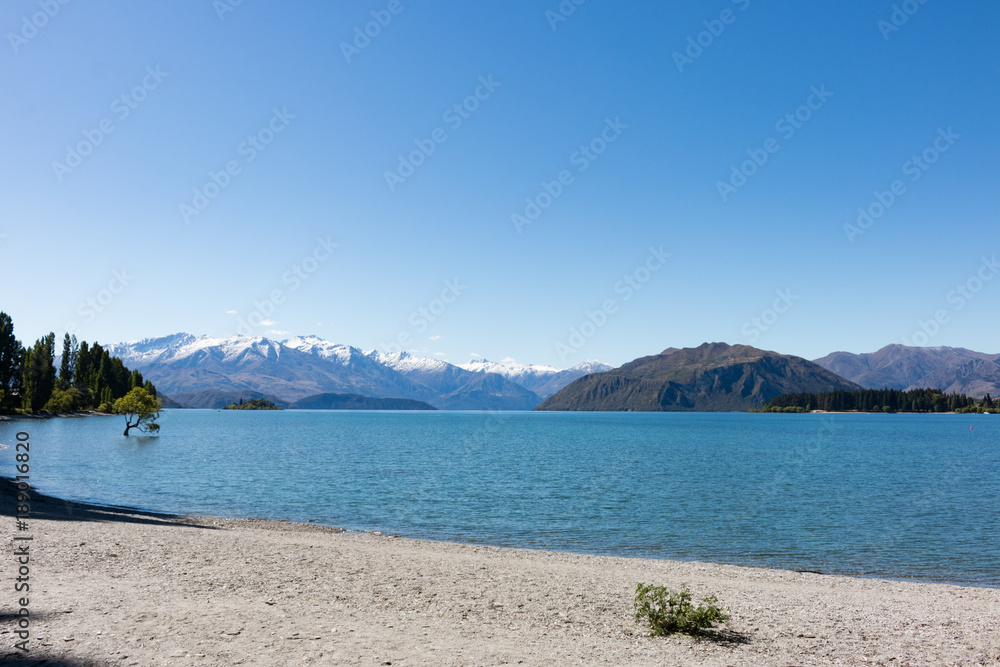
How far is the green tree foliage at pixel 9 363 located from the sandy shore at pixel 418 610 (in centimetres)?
16451

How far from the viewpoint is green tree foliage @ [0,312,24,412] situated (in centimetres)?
15100

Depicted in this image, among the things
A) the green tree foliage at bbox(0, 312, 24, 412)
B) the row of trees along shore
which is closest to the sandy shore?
the row of trees along shore

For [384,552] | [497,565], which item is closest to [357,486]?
[384,552]

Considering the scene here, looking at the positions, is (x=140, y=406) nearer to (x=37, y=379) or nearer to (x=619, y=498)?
(x=37, y=379)

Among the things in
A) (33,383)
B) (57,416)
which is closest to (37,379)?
(33,383)

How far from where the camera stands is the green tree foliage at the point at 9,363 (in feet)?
495

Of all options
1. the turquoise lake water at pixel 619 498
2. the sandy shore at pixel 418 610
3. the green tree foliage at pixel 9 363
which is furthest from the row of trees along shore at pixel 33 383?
the sandy shore at pixel 418 610

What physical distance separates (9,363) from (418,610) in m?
189

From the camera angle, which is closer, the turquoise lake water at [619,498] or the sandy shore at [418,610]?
the sandy shore at [418,610]

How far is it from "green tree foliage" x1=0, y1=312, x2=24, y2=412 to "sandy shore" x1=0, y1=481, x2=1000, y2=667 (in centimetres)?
16451

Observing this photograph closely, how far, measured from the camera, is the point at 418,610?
16516mm

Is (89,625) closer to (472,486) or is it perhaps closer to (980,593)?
(980,593)

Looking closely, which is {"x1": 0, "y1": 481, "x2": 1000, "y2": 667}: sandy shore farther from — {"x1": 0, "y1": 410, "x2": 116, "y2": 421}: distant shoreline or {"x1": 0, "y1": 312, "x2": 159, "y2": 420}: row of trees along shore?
{"x1": 0, "y1": 410, "x2": 116, "y2": 421}: distant shoreline

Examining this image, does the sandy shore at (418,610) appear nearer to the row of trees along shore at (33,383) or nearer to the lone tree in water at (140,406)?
the lone tree in water at (140,406)
